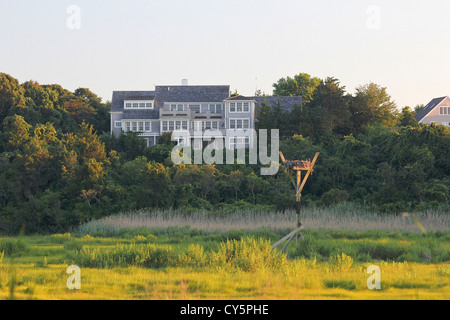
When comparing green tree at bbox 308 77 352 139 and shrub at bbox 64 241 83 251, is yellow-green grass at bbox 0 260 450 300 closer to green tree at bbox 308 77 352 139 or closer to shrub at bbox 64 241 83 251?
shrub at bbox 64 241 83 251

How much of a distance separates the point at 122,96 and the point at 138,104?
256 cm

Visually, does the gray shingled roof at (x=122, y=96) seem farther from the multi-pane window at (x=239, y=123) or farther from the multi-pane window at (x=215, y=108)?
the multi-pane window at (x=239, y=123)

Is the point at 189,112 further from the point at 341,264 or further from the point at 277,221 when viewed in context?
the point at 341,264

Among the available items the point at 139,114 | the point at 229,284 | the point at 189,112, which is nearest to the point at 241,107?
the point at 189,112

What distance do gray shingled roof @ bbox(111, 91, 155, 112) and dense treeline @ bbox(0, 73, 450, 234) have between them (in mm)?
6837

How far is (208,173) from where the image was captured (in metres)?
43.1

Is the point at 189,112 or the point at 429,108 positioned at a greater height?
the point at 429,108

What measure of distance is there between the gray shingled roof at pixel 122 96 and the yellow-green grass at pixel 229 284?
45779 mm

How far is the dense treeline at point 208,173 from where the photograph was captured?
38344mm

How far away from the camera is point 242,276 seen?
13.4m

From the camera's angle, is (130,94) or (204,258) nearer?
(204,258)
